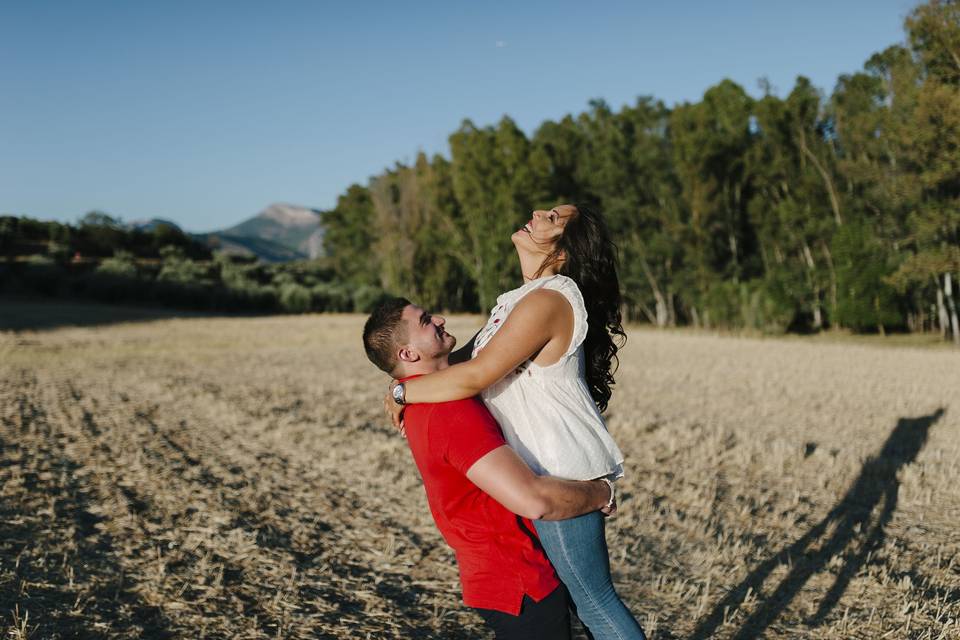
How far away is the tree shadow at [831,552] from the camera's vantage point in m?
4.46

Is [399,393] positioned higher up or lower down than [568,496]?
higher up

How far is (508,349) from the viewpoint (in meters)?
2.09

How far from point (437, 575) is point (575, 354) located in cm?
343

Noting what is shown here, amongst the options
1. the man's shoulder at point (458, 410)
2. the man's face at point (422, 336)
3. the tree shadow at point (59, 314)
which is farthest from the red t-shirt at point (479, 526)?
the tree shadow at point (59, 314)

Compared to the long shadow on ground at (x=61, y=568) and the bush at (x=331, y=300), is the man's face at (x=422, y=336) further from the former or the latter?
the bush at (x=331, y=300)

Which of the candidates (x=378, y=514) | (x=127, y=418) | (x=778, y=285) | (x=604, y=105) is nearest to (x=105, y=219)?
(x=604, y=105)

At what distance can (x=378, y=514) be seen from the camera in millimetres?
6484

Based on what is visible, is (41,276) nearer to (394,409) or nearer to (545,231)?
(394,409)

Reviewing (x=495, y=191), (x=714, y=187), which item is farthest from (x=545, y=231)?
(x=495, y=191)

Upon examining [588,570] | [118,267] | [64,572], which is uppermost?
[118,267]

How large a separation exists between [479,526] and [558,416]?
0.42 m

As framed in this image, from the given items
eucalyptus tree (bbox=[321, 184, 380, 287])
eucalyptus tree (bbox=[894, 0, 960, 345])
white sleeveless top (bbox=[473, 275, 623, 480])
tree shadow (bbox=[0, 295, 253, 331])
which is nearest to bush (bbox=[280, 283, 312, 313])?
tree shadow (bbox=[0, 295, 253, 331])

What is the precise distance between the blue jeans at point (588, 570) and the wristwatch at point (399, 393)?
0.56m

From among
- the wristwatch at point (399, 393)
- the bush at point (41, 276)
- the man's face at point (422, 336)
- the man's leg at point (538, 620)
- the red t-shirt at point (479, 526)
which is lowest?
the man's leg at point (538, 620)
